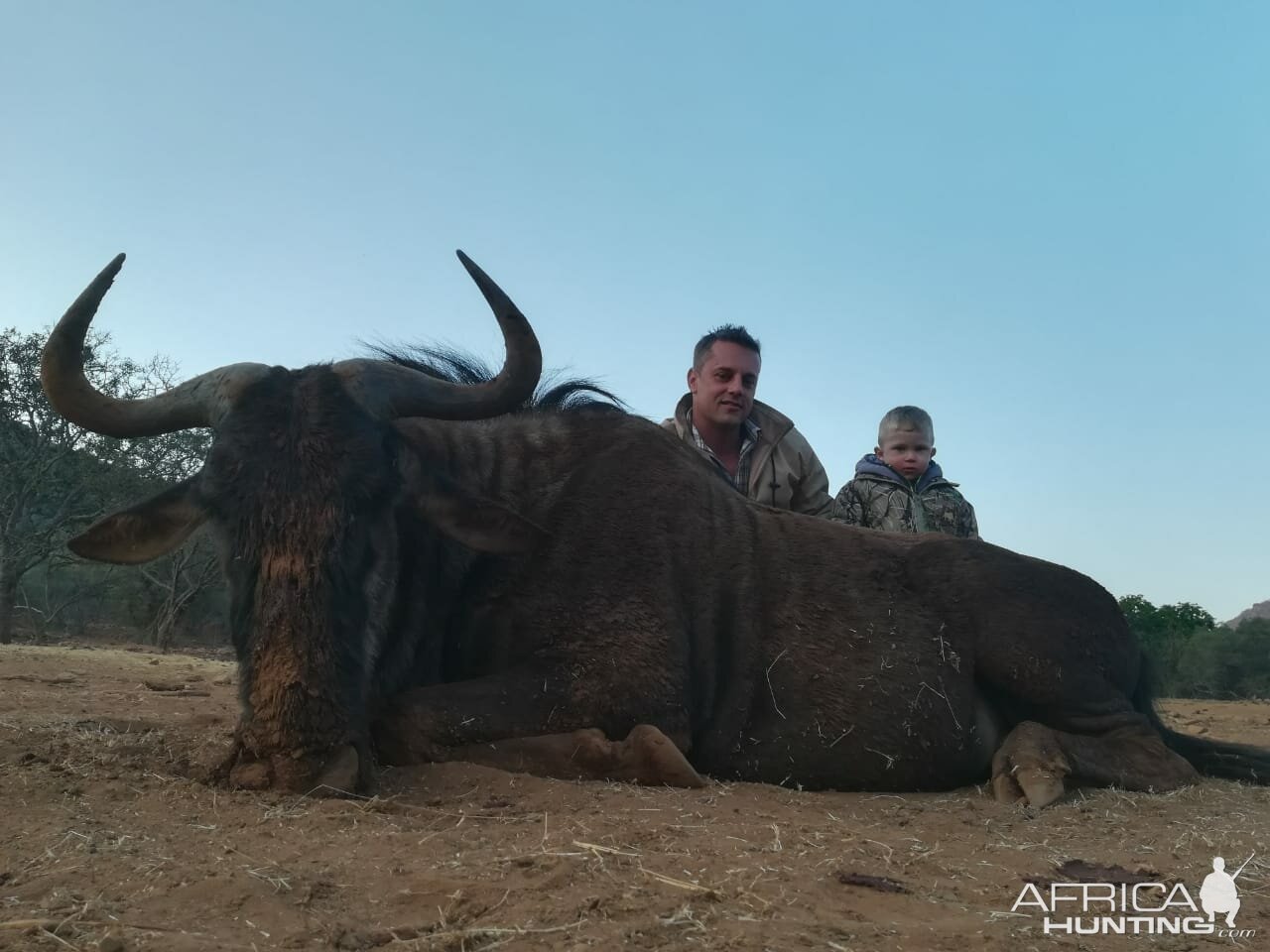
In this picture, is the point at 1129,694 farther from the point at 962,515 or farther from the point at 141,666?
the point at 141,666

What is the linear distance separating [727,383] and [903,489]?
67.7 inches

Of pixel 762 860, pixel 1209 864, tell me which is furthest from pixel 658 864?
pixel 1209 864

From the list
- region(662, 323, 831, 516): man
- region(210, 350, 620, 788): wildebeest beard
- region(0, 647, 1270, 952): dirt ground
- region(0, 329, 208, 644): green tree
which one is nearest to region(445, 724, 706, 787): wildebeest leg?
region(0, 647, 1270, 952): dirt ground

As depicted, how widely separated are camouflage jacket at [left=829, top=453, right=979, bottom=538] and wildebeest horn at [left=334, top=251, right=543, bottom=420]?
152 inches

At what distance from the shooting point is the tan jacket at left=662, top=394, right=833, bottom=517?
825 cm

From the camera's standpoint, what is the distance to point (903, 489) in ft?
27.7

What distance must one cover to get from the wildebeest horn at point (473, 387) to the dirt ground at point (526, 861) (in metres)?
1.80

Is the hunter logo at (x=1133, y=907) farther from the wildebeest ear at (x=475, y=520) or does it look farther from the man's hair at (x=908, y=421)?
the man's hair at (x=908, y=421)

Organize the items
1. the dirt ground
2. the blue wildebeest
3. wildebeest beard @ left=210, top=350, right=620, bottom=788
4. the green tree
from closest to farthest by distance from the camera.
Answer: the dirt ground < wildebeest beard @ left=210, top=350, right=620, bottom=788 < the blue wildebeest < the green tree

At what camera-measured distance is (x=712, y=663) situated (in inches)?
222

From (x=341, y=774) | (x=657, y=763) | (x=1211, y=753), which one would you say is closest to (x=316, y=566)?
(x=341, y=774)

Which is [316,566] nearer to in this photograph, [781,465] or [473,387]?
[473,387]

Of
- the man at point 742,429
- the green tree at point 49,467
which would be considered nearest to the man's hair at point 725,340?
the man at point 742,429

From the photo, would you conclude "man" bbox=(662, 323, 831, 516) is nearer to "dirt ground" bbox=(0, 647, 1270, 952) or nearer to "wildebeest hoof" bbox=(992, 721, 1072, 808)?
"wildebeest hoof" bbox=(992, 721, 1072, 808)
